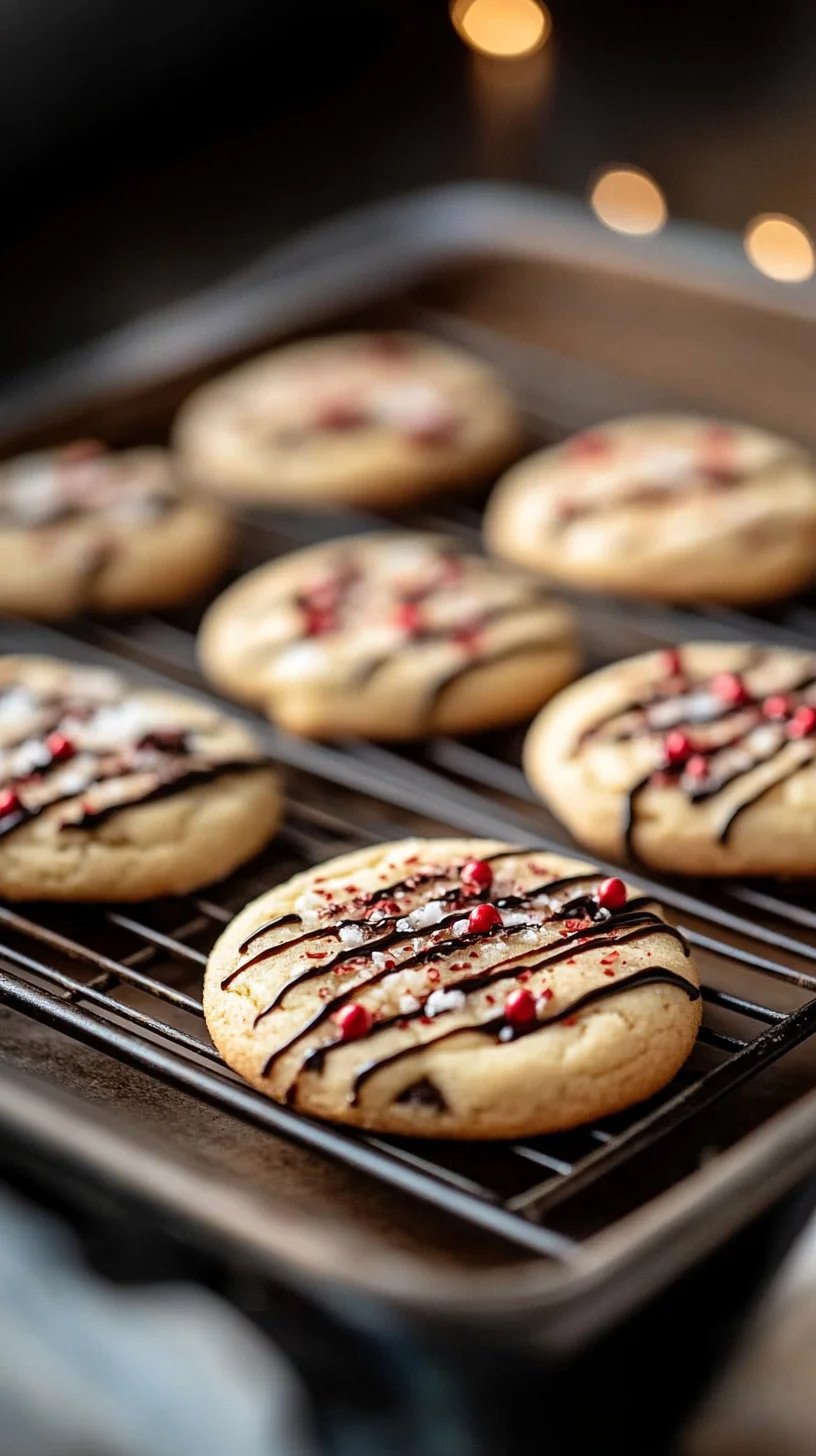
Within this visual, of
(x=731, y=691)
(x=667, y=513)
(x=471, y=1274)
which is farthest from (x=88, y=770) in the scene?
(x=667, y=513)

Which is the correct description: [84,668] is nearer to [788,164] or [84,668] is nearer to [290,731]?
[290,731]

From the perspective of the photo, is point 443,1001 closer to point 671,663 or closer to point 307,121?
point 671,663

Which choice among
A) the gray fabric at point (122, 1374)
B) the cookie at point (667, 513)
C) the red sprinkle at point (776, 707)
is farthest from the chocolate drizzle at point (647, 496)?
the gray fabric at point (122, 1374)

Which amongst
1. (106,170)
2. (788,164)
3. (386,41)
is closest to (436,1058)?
(788,164)

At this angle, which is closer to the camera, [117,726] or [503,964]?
[503,964]

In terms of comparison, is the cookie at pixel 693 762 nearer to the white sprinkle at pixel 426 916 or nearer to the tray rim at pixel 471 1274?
the white sprinkle at pixel 426 916
